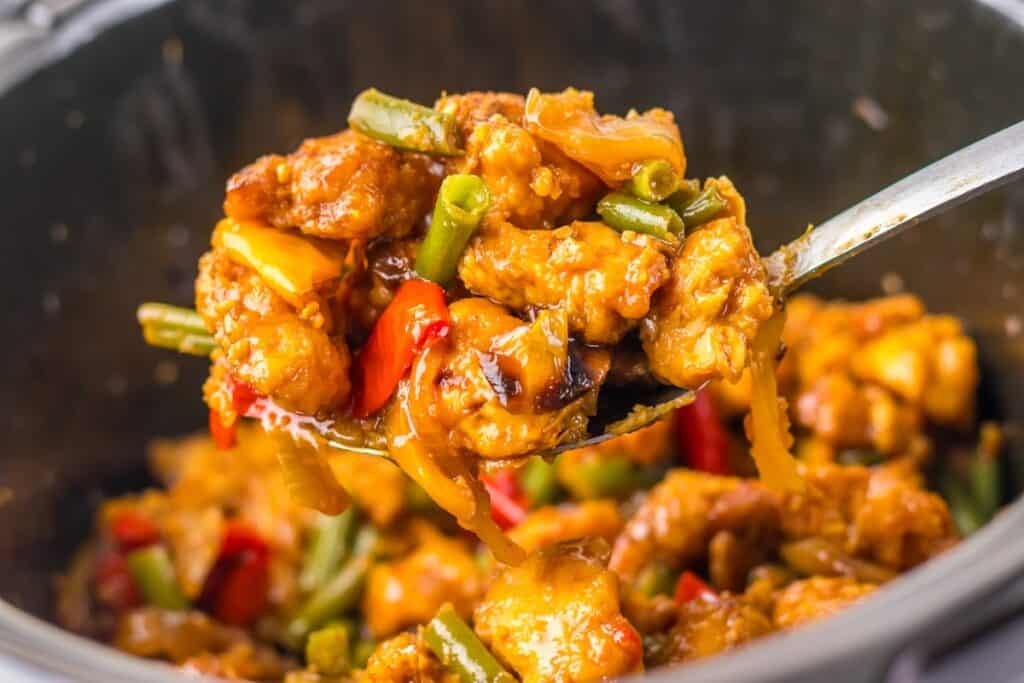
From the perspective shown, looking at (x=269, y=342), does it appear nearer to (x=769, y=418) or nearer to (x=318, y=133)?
(x=769, y=418)

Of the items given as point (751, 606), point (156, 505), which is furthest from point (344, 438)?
point (156, 505)

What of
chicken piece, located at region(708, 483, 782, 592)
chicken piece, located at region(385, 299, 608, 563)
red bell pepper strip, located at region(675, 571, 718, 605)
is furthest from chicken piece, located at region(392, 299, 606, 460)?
chicken piece, located at region(708, 483, 782, 592)

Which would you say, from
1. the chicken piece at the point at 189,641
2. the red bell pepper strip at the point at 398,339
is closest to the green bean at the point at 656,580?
the chicken piece at the point at 189,641

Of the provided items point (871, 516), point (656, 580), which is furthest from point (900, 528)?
point (656, 580)

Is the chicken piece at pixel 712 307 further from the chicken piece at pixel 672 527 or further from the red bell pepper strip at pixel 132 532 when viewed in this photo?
the red bell pepper strip at pixel 132 532

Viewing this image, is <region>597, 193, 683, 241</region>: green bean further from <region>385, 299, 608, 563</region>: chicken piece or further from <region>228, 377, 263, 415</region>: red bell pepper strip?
<region>228, 377, 263, 415</region>: red bell pepper strip
